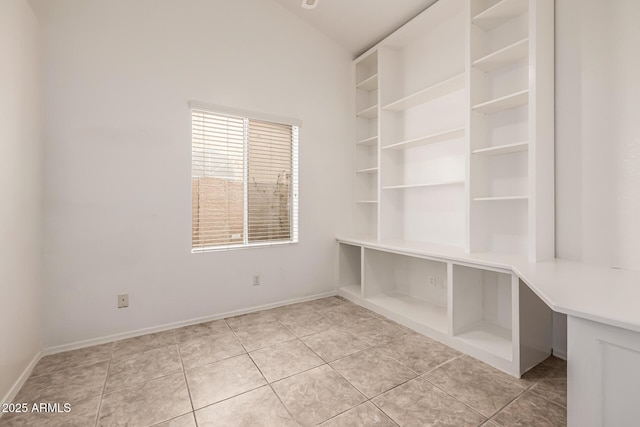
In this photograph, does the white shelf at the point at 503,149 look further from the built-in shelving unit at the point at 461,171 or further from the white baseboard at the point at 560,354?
the white baseboard at the point at 560,354

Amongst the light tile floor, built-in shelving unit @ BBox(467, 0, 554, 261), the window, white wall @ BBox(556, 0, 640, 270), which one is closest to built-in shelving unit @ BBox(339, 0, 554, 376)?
built-in shelving unit @ BBox(467, 0, 554, 261)

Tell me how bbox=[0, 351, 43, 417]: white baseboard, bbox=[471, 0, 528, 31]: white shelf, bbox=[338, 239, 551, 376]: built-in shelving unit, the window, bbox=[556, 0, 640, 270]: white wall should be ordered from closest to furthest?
bbox=[0, 351, 43, 417]: white baseboard < bbox=[556, 0, 640, 270]: white wall < bbox=[338, 239, 551, 376]: built-in shelving unit < bbox=[471, 0, 528, 31]: white shelf < the window

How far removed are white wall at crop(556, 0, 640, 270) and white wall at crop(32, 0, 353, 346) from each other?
2310 mm

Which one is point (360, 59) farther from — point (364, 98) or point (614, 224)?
point (614, 224)

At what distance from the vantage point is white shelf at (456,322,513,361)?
78.3 inches

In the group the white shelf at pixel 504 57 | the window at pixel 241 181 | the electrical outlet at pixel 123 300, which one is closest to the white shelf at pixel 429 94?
the white shelf at pixel 504 57

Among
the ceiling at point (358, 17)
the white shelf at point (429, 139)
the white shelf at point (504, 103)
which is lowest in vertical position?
the white shelf at point (429, 139)

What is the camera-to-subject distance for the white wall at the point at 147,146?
2191mm

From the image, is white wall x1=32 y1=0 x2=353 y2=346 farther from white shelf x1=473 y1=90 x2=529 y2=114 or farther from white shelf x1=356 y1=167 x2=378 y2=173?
white shelf x1=473 y1=90 x2=529 y2=114

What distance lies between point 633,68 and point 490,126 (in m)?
0.85

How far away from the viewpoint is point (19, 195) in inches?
70.3

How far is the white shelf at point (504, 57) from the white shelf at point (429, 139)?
1.74ft

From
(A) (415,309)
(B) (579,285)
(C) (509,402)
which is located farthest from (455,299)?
(B) (579,285)

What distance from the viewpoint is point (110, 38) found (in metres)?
2.33
